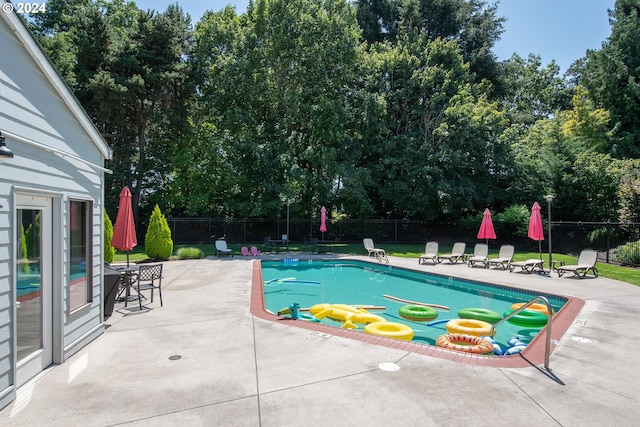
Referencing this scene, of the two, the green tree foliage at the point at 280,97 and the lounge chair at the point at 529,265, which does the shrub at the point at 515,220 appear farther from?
the green tree foliage at the point at 280,97

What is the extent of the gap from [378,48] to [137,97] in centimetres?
1610

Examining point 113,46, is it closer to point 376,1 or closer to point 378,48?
point 378,48

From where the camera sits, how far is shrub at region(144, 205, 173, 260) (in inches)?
620

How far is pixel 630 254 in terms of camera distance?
1462 centimetres

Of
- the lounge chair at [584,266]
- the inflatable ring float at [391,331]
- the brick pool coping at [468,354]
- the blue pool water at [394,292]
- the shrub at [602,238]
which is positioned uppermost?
the shrub at [602,238]

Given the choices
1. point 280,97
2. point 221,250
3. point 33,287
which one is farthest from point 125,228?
point 280,97

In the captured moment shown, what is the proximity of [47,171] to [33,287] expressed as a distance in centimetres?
135

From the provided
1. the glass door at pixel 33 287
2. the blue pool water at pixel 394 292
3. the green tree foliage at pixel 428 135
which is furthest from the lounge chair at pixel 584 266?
the glass door at pixel 33 287

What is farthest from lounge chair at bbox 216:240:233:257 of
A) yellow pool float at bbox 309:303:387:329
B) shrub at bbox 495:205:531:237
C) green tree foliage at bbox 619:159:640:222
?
green tree foliage at bbox 619:159:640:222

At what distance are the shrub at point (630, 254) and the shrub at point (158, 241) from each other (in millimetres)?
17912

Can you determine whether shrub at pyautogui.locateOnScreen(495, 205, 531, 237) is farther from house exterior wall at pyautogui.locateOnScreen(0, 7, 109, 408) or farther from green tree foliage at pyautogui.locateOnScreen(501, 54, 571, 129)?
green tree foliage at pyautogui.locateOnScreen(501, 54, 571, 129)

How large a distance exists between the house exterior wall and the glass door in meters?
0.10

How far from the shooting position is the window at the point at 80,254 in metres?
5.18

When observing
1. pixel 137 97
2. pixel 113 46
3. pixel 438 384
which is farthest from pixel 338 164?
pixel 438 384
